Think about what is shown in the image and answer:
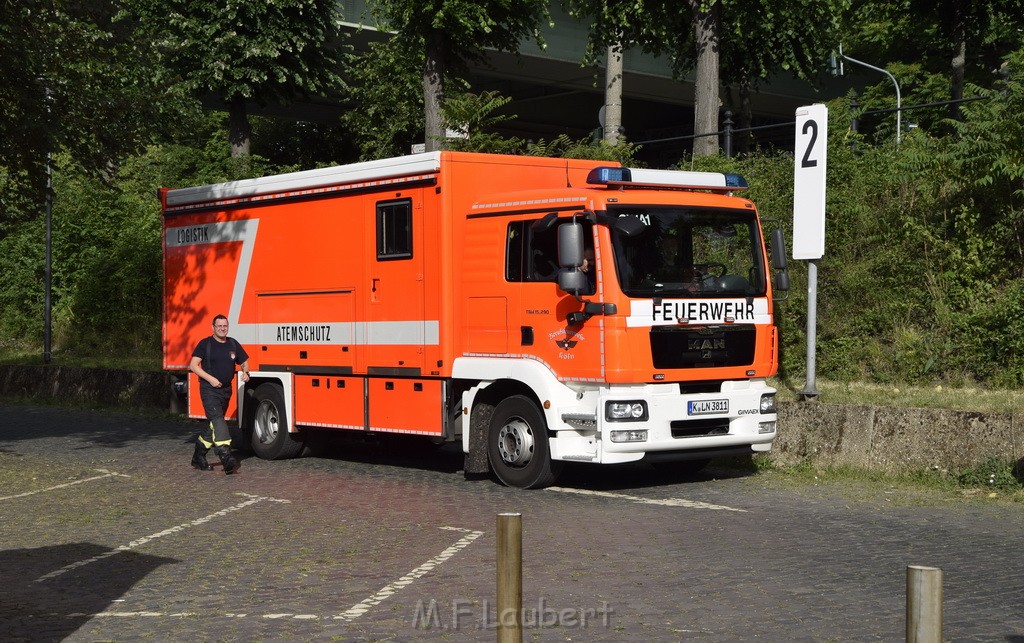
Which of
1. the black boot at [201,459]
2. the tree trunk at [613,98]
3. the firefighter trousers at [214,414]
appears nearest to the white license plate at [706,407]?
the firefighter trousers at [214,414]

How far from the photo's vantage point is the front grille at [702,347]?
12773 mm

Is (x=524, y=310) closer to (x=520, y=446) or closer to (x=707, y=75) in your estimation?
(x=520, y=446)

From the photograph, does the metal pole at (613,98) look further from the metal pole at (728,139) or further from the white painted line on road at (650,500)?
the white painted line on road at (650,500)

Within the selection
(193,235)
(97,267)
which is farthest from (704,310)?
(97,267)

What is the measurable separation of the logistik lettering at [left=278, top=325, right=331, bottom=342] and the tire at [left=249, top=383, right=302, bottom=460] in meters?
0.68

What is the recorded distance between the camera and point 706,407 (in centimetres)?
1312

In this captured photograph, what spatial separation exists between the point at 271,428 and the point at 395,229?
338 centimetres

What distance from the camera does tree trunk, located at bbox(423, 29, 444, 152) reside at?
2416cm

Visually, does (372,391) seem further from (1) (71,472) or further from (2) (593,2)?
(2) (593,2)

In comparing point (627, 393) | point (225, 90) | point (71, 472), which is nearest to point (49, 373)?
point (225, 90)

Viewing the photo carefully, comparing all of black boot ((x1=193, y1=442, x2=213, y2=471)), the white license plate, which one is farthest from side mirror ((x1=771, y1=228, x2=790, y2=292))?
black boot ((x1=193, y1=442, x2=213, y2=471))

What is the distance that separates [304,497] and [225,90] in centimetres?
1845

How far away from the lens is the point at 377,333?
579 inches

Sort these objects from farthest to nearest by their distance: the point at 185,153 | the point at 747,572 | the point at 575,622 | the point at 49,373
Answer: the point at 185,153, the point at 49,373, the point at 747,572, the point at 575,622
